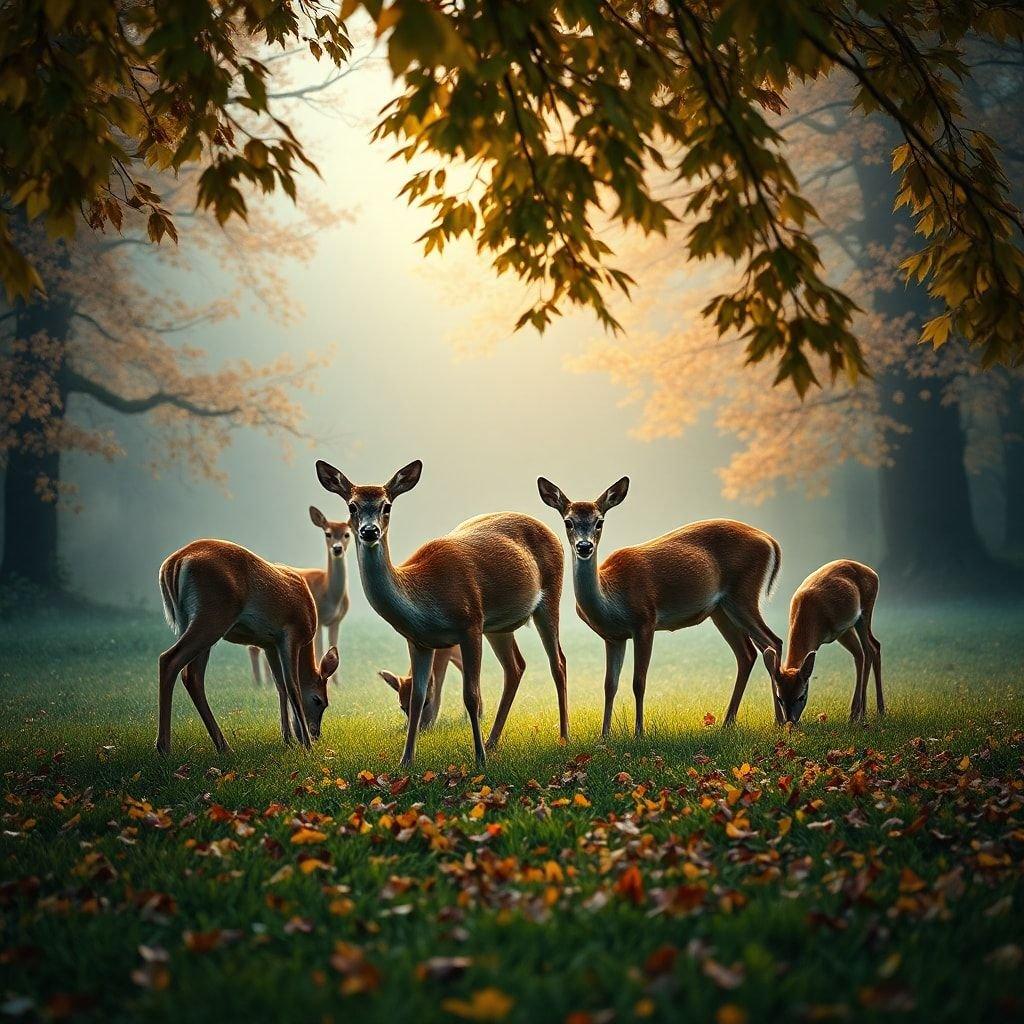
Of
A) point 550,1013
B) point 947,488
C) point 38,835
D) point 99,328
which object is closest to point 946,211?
point 550,1013

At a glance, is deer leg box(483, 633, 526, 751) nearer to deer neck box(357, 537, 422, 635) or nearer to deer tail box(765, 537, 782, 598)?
deer neck box(357, 537, 422, 635)

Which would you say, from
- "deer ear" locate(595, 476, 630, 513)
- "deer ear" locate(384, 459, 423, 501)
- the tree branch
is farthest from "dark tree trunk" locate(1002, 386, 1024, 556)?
"deer ear" locate(384, 459, 423, 501)

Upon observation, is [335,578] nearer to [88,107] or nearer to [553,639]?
→ [553,639]

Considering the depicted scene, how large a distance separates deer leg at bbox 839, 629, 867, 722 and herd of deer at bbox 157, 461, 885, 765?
2cm

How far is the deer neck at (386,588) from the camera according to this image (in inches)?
280

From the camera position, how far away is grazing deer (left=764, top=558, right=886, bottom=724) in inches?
336

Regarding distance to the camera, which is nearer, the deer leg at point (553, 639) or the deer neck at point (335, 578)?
the deer leg at point (553, 639)

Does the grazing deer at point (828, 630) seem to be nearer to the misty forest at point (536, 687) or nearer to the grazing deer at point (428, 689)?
the misty forest at point (536, 687)

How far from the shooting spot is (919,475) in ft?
66.0

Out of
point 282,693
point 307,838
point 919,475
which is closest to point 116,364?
point 282,693

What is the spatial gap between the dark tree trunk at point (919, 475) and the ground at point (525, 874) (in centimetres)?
1146

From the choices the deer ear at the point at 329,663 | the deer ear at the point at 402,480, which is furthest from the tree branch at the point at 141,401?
the deer ear at the point at 402,480

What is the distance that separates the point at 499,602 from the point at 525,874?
11.7 feet

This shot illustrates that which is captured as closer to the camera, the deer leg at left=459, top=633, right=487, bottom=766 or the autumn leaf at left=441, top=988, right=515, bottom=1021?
the autumn leaf at left=441, top=988, right=515, bottom=1021
